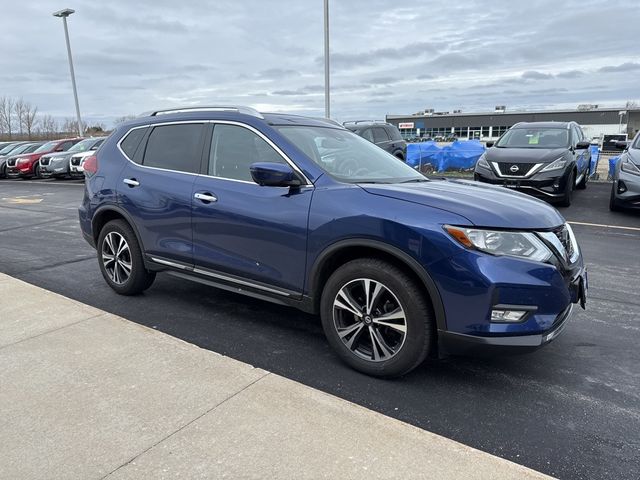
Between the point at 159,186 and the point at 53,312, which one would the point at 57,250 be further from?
the point at 159,186

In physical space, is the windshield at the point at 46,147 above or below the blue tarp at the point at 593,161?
above

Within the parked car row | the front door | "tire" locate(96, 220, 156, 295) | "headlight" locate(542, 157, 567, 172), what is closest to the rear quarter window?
"tire" locate(96, 220, 156, 295)

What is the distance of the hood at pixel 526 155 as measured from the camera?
9.62m

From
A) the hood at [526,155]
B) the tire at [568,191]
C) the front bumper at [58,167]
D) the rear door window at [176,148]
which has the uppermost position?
the rear door window at [176,148]

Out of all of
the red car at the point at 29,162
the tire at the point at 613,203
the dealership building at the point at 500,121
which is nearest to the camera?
the tire at the point at 613,203

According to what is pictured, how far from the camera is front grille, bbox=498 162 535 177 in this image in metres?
9.59

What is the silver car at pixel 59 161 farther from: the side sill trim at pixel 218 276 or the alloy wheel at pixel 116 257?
the side sill trim at pixel 218 276

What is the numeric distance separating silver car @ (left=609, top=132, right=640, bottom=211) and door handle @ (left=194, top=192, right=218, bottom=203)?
26.5 ft

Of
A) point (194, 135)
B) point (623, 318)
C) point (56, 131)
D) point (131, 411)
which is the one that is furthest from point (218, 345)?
point (56, 131)

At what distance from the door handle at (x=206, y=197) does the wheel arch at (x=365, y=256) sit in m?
1.09

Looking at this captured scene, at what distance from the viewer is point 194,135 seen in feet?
14.1

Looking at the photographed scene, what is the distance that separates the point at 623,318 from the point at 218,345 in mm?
3501

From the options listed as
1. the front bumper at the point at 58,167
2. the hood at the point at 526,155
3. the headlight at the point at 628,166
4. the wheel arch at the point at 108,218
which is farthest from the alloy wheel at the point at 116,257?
the front bumper at the point at 58,167

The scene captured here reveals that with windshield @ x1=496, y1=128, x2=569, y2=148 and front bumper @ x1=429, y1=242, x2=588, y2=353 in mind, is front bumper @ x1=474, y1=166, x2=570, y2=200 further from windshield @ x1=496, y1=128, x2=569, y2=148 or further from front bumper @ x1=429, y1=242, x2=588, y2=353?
front bumper @ x1=429, y1=242, x2=588, y2=353
